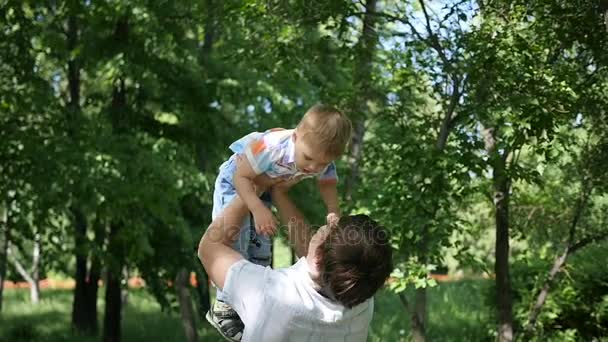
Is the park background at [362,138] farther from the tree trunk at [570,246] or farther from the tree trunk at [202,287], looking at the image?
the tree trunk at [202,287]

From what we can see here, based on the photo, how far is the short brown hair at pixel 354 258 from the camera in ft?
7.43

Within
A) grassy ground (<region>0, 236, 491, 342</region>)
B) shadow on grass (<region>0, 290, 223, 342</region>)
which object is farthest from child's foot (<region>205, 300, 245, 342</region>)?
shadow on grass (<region>0, 290, 223, 342</region>)

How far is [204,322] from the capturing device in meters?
18.3

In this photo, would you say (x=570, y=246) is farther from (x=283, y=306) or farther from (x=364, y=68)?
(x=283, y=306)

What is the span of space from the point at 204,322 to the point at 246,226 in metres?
15.8

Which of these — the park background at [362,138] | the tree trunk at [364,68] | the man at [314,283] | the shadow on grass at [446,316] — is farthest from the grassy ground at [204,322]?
the man at [314,283]

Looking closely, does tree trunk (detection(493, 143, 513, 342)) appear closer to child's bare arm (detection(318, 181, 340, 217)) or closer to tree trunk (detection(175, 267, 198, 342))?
child's bare arm (detection(318, 181, 340, 217))

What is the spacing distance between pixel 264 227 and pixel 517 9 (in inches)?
147

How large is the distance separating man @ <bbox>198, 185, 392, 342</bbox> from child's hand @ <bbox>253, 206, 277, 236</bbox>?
0.45ft

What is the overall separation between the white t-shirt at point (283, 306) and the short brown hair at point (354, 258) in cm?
8

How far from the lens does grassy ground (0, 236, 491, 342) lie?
478 inches

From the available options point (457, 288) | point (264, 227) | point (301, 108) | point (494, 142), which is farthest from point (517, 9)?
point (457, 288)

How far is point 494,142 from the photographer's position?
669 centimetres

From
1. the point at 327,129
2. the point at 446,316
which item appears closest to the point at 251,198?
the point at 327,129
